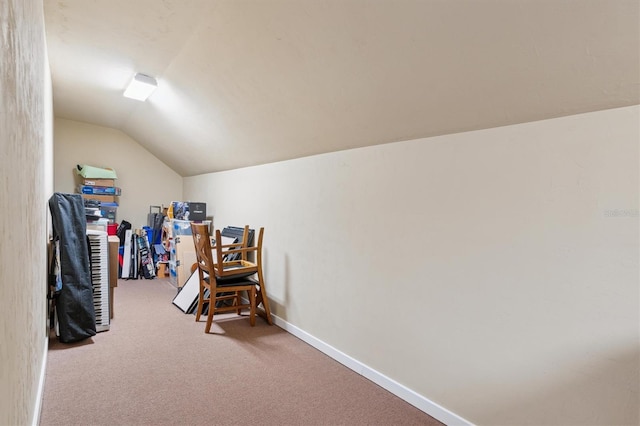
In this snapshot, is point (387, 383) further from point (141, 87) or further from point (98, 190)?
→ point (98, 190)

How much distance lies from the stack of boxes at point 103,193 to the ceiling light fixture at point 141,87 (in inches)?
85.9

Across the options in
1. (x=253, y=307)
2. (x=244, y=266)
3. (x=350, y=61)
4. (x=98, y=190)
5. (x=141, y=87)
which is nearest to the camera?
(x=350, y=61)

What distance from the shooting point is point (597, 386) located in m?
1.38

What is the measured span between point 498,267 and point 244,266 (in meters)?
2.57

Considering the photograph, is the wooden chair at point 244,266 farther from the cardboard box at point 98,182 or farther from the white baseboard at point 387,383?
the cardboard box at point 98,182

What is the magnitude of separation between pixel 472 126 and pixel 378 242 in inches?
37.9

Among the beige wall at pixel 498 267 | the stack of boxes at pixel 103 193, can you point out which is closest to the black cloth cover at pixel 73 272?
the beige wall at pixel 498 267

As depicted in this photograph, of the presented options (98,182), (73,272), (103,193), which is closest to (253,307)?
(73,272)

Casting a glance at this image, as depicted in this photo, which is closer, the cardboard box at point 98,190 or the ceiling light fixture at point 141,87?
the ceiling light fixture at point 141,87

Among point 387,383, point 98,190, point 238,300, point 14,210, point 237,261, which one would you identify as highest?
point 98,190

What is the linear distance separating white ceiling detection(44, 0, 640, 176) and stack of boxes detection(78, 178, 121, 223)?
6.63 ft

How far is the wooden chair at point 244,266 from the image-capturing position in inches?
124

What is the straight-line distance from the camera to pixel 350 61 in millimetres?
1833

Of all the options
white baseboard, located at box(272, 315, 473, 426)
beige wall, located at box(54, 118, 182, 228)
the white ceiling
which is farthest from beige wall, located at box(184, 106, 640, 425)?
beige wall, located at box(54, 118, 182, 228)
